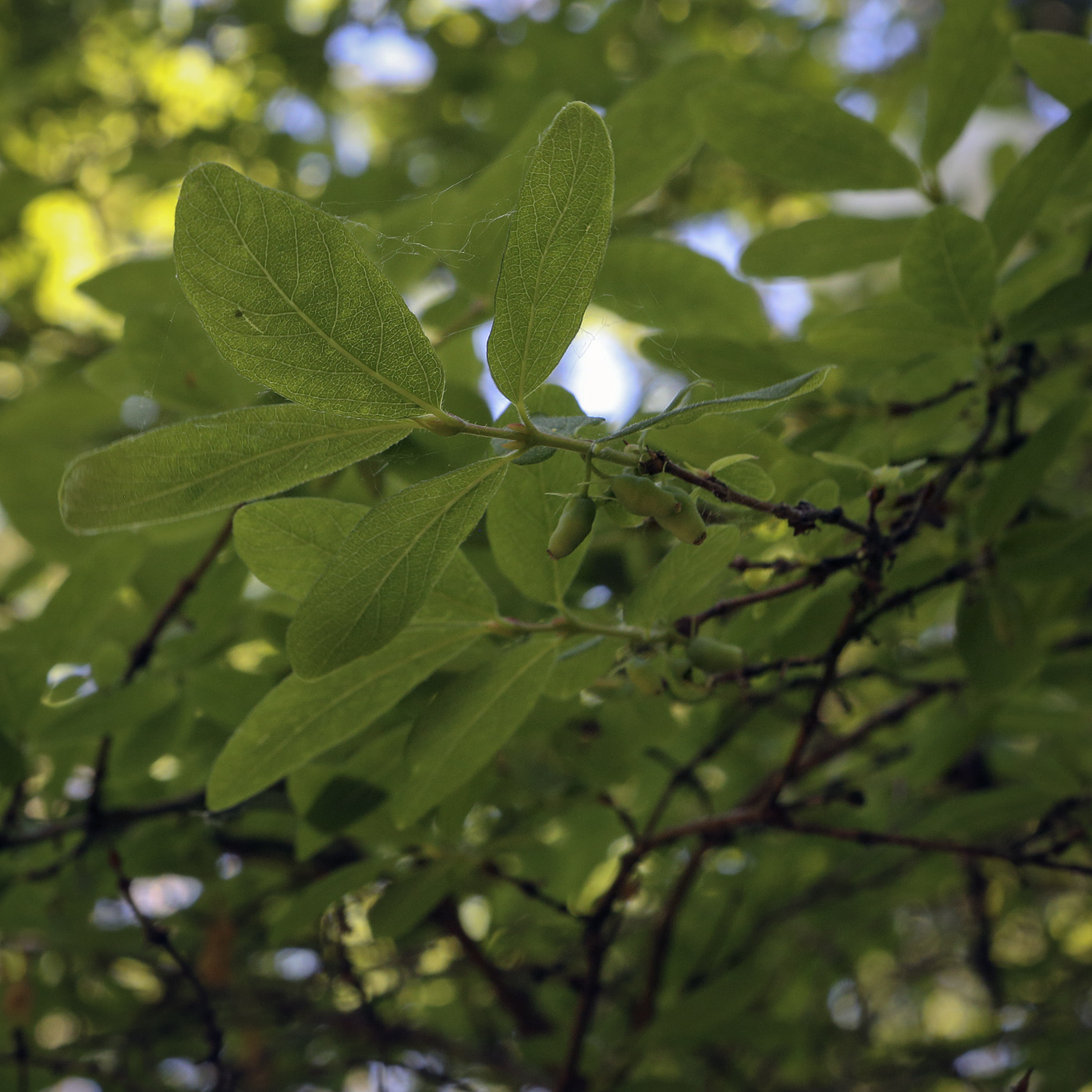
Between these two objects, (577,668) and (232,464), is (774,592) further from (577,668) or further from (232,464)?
(232,464)

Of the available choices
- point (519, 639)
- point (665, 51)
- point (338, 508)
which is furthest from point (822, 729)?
point (665, 51)

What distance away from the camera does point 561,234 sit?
2.11 feet

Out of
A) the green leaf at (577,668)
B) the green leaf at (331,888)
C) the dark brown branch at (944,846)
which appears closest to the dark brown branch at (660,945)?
the dark brown branch at (944,846)

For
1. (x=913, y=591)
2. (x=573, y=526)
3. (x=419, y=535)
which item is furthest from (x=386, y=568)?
(x=913, y=591)

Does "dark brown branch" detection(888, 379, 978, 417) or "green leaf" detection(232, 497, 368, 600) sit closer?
"green leaf" detection(232, 497, 368, 600)

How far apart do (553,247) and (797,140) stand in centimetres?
66

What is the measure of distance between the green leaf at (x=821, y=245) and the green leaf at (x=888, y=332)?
0.65ft

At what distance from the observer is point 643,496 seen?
0.66m

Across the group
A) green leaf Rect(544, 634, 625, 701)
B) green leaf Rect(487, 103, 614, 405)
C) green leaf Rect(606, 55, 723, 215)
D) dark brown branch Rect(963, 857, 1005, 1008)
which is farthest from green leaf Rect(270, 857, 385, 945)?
dark brown branch Rect(963, 857, 1005, 1008)

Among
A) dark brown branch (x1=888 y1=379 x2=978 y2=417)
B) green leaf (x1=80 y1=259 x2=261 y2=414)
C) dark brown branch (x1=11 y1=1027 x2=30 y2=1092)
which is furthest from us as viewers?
dark brown branch (x1=11 y1=1027 x2=30 y2=1092)

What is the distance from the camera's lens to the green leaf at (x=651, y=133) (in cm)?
118

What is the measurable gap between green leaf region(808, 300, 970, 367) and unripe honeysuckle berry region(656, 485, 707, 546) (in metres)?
0.44

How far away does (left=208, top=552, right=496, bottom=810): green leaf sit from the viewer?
0.86 meters

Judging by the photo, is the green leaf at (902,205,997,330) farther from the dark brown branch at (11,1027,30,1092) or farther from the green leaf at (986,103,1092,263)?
the dark brown branch at (11,1027,30,1092)
